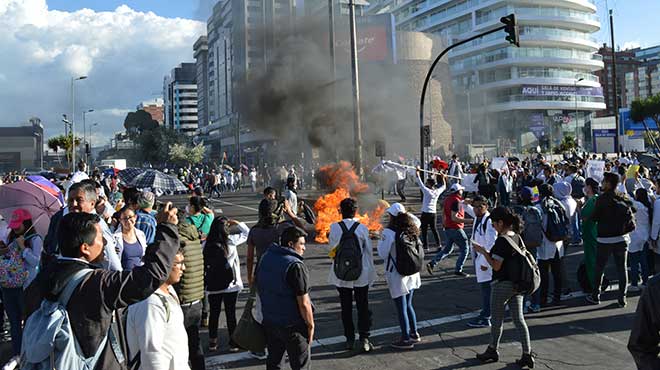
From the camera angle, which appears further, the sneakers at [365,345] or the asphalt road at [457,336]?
the sneakers at [365,345]

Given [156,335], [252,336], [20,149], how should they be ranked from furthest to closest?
[20,149]
[252,336]
[156,335]

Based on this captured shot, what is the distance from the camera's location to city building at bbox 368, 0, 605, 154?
70000mm

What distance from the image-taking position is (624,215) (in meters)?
6.75

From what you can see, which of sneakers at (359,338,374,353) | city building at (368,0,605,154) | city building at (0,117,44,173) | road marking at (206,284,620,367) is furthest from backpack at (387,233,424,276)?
city building at (0,117,44,173)

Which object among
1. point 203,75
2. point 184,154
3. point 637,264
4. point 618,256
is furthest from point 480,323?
point 203,75

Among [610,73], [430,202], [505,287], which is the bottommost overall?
[505,287]

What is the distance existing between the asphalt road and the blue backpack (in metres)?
3.06

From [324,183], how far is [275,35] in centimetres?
1560

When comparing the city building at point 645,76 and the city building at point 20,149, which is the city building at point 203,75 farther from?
the city building at point 645,76

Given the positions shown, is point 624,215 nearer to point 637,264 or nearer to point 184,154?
point 637,264

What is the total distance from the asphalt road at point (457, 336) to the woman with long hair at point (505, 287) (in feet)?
0.63

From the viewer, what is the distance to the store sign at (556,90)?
7031 cm

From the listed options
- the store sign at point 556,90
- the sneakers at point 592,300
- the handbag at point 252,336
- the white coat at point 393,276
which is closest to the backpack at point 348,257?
the white coat at point 393,276

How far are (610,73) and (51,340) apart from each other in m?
130
